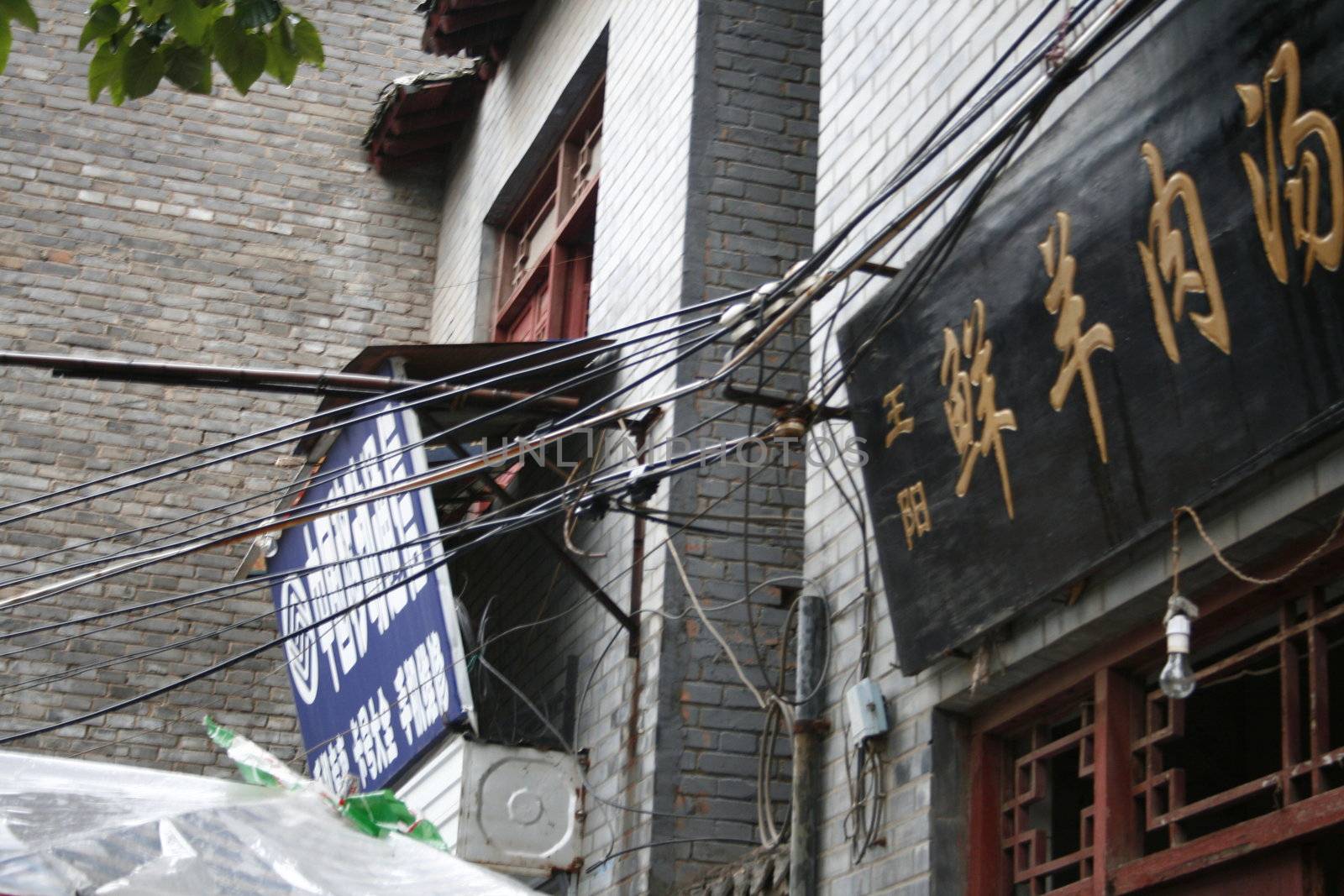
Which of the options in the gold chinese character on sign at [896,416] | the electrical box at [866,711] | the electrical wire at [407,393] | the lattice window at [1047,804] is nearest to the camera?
the lattice window at [1047,804]

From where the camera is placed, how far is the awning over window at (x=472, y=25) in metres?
12.9

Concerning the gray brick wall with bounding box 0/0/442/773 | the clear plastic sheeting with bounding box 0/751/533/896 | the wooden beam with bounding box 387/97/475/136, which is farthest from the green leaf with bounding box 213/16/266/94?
the wooden beam with bounding box 387/97/475/136

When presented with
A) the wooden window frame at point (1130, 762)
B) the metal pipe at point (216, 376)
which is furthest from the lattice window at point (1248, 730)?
the metal pipe at point (216, 376)

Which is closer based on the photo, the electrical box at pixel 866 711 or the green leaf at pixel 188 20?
the green leaf at pixel 188 20

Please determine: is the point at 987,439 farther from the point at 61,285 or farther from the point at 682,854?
the point at 61,285

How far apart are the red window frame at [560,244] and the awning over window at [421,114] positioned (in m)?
1.61

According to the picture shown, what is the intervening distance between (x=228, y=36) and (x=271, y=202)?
9.69 m

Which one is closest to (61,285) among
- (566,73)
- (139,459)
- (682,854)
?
(139,459)

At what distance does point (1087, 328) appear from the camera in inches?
189

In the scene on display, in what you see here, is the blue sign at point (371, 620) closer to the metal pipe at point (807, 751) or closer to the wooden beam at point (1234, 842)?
the metal pipe at point (807, 751)

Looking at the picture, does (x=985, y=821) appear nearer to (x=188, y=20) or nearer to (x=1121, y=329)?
(x=1121, y=329)

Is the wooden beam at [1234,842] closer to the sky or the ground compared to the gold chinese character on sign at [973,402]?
closer to the ground

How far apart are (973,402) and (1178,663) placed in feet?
4.50

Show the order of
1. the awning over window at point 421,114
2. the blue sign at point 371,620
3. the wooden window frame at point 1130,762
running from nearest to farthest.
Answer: the wooden window frame at point 1130,762
the blue sign at point 371,620
the awning over window at point 421,114
